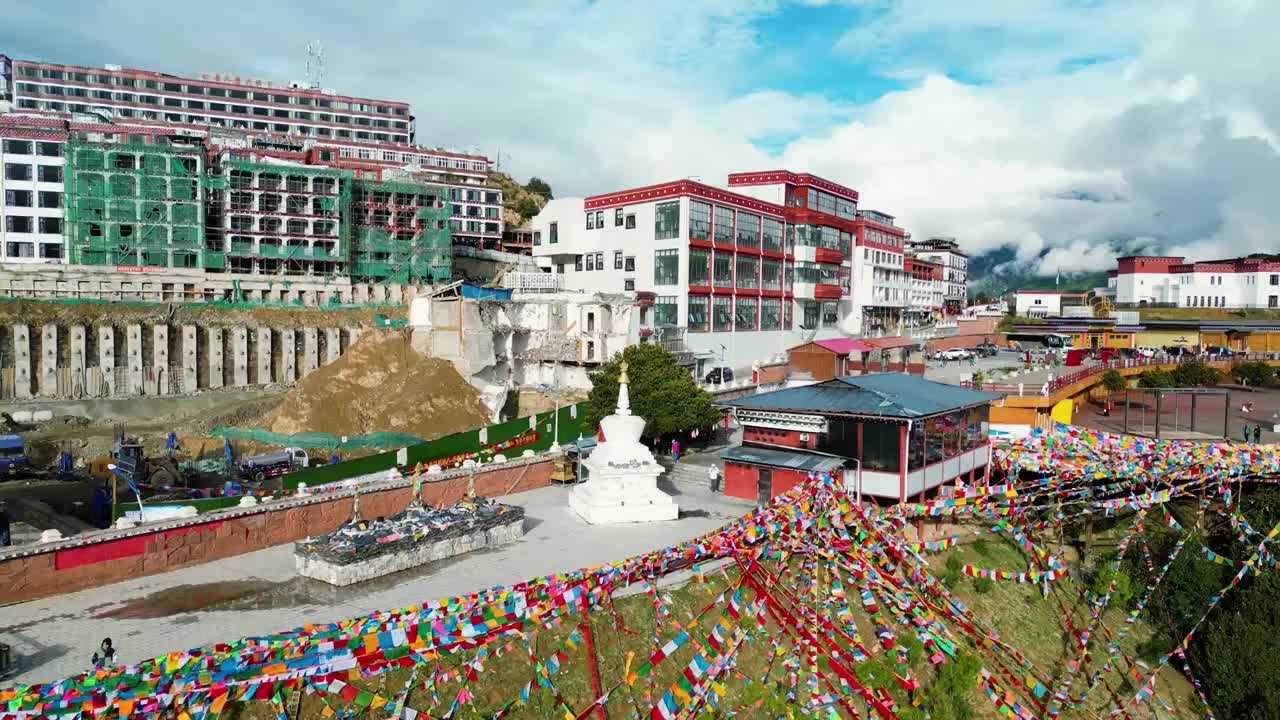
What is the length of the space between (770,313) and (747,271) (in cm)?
439

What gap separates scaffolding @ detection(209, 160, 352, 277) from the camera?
61.7 meters

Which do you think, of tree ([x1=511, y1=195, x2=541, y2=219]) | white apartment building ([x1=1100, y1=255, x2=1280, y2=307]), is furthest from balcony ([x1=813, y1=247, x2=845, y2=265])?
white apartment building ([x1=1100, y1=255, x2=1280, y2=307])

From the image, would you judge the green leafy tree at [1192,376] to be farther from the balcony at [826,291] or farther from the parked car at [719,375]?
the parked car at [719,375]

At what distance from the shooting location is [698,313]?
51.1 m

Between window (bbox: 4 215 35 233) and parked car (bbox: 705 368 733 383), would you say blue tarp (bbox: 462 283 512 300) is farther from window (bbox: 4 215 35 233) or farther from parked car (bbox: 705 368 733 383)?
window (bbox: 4 215 35 233)

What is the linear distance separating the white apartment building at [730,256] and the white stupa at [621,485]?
2741 cm

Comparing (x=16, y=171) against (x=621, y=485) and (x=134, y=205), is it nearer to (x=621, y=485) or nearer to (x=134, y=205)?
(x=134, y=205)

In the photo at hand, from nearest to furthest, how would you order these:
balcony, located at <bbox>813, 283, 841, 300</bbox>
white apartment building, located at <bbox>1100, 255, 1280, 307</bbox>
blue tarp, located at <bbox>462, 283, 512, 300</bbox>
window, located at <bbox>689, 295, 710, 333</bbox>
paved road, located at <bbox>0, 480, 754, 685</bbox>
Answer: paved road, located at <bbox>0, 480, 754, 685</bbox>
blue tarp, located at <bbox>462, 283, 512, 300</bbox>
window, located at <bbox>689, 295, 710, 333</bbox>
balcony, located at <bbox>813, 283, 841, 300</bbox>
white apartment building, located at <bbox>1100, 255, 1280, 307</bbox>

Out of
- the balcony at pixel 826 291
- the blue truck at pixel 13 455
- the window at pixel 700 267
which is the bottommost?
the blue truck at pixel 13 455

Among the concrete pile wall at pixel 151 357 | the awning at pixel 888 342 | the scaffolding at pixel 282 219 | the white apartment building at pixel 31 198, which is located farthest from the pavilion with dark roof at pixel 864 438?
the white apartment building at pixel 31 198

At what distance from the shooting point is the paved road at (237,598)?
13.0 meters

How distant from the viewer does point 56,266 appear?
55469 millimetres

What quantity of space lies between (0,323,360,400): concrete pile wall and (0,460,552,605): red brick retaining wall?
122 feet

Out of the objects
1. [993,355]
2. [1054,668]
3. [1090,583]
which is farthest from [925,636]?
[993,355]
